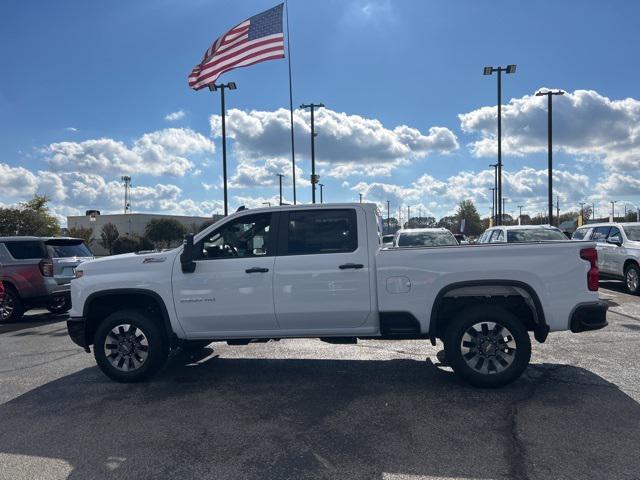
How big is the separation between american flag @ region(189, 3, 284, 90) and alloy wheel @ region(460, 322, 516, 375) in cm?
1004

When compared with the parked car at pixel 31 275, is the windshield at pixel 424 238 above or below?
above

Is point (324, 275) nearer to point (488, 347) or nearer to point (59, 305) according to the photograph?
point (488, 347)

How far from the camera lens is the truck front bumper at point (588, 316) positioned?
201 inches

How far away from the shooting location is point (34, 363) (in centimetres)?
696

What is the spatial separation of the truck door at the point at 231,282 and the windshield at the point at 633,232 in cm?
1052

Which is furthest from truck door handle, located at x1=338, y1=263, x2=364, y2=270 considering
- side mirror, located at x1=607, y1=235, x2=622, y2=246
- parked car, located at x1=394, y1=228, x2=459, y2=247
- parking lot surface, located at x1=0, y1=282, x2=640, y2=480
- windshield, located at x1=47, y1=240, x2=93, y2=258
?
side mirror, located at x1=607, y1=235, x2=622, y2=246

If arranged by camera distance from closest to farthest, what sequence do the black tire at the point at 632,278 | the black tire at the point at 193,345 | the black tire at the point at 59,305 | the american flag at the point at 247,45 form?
the black tire at the point at 193,345 → the black tire at the point at 59,305 → the black tire at the point at 632,278 → the american flag at the point at 247,45

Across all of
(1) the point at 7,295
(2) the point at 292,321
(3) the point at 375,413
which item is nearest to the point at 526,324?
(3) the point at 375,413

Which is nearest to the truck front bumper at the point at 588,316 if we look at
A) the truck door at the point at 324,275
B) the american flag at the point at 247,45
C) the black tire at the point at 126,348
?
the truck door at the point at 324,275

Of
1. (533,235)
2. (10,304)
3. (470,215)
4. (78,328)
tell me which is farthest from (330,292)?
(470,215)

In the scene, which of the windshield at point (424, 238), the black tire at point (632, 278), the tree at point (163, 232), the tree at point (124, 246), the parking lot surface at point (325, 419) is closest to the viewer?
the parking lot surface at point (325, 419)

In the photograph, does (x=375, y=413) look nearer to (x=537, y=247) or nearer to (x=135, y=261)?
(x=537, y=247)

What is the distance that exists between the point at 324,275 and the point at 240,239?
1.06 meters

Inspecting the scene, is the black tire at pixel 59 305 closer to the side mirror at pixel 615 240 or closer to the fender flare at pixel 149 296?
the fender flare at pixel 149 296
